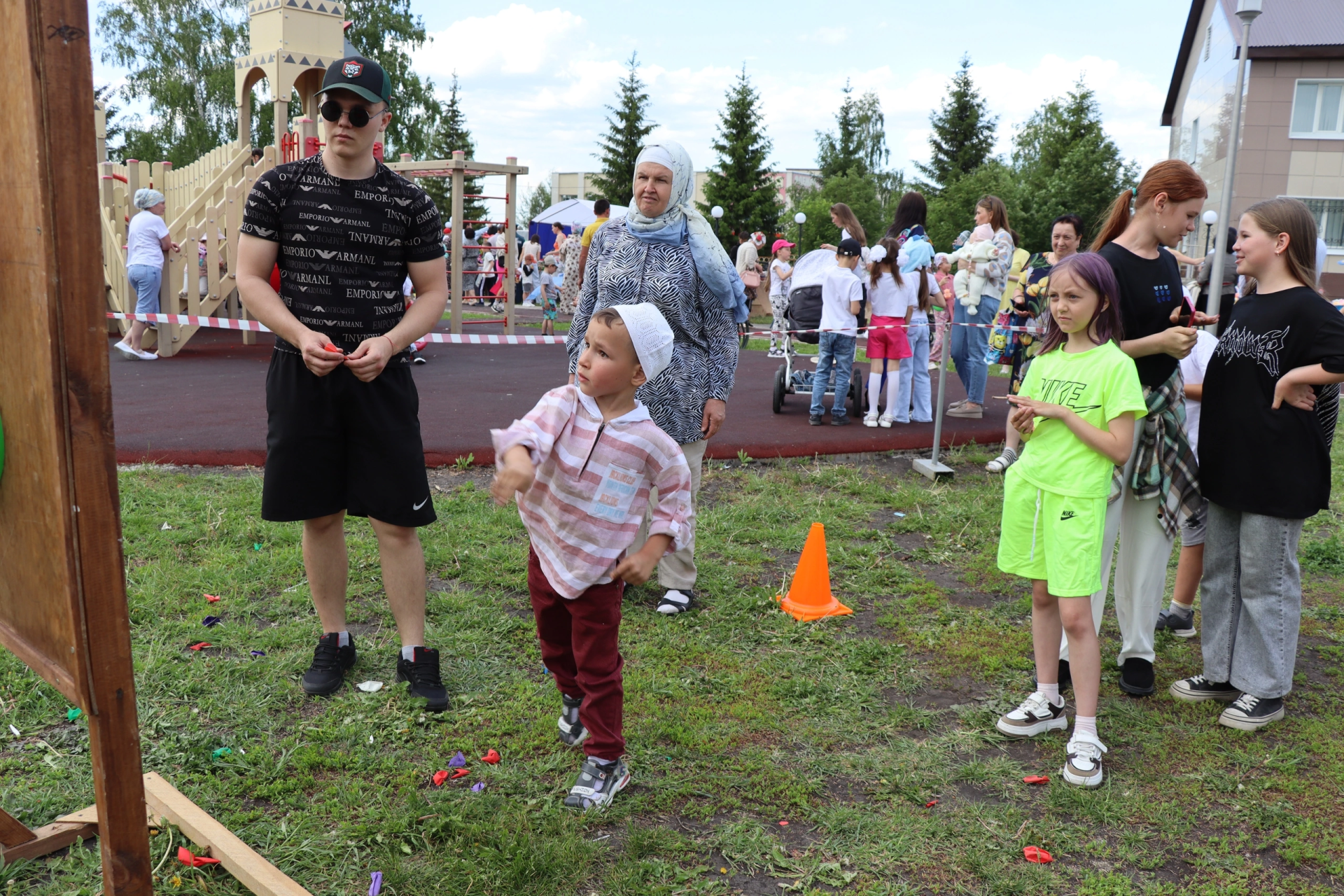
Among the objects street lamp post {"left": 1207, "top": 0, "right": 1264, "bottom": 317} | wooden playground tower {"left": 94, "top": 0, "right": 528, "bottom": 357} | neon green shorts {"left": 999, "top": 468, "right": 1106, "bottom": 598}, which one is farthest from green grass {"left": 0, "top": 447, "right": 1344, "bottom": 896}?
wooden playground tower {"left": 94, "top": 0, "right": 528, "bottom": 357}

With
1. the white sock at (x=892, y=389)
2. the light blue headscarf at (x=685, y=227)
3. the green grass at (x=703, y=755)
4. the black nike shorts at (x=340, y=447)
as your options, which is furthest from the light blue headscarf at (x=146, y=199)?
the black nike shorts at (x=340, y=447)

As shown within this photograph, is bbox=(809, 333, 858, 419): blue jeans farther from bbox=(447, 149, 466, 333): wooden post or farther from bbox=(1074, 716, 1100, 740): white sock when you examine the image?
bbox=(447, 149, 466, 333): wooden post

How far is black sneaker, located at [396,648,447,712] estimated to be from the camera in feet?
12.3

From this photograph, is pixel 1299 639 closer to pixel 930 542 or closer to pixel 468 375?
pixel 930 542

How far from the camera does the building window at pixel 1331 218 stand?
28125mm

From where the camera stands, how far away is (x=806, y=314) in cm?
1055

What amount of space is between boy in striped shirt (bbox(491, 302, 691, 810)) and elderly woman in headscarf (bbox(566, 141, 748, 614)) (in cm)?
155

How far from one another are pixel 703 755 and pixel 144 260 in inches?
501

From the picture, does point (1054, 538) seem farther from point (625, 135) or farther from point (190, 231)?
point (625, 135)

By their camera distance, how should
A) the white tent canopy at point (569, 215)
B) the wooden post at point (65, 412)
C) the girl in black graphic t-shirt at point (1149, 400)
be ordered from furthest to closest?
the white tent canopy at point (569, 215) < the girl in black graphic t-shirt at point (1149, 400) < the wooden post at point (65, 412)

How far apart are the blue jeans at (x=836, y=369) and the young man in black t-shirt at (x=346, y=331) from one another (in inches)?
263

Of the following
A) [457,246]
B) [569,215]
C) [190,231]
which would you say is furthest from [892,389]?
[569,215]

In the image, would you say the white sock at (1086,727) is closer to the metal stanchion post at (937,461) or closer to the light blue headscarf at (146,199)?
the metal stanchion post at (937,461)

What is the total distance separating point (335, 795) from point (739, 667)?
1.79 metres
